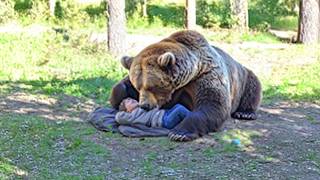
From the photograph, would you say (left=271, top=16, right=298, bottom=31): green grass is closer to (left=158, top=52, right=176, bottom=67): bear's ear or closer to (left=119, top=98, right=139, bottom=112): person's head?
(left=119, top=98, right=139, bottom=112): person's head

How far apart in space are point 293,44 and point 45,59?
7.22 m

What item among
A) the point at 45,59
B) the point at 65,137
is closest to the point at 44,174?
the point at 65,137

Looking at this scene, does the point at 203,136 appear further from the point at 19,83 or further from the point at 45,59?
the point at 45,59

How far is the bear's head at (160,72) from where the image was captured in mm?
6484

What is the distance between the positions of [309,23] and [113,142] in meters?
12.0

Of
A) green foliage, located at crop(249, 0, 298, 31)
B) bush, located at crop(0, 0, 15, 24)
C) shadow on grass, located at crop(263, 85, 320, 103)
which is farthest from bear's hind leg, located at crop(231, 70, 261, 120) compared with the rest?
green foliage, located at crop(249, 0, 298, 31)

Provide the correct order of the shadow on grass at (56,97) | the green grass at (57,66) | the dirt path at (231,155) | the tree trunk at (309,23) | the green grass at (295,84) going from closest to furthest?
the dirt path at (231,155)
the shadow on grass at (56,97)
the green grass at (295,84)
the green grass at (57,66)
the tree trunk at (309,23)

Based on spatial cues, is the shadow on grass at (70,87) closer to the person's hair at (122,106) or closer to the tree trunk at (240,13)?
the person's hair at (122,106)

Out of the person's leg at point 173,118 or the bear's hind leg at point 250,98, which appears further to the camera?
the bear's hind leg at point 250,98

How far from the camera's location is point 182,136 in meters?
6.29

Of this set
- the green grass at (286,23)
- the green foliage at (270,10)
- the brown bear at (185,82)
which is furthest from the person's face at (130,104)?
the green foliage at (270,10)

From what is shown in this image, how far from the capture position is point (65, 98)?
30.9ft

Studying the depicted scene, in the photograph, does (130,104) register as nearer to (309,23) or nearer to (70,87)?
(70,87)

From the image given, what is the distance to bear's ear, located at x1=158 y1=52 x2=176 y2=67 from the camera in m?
6.38
